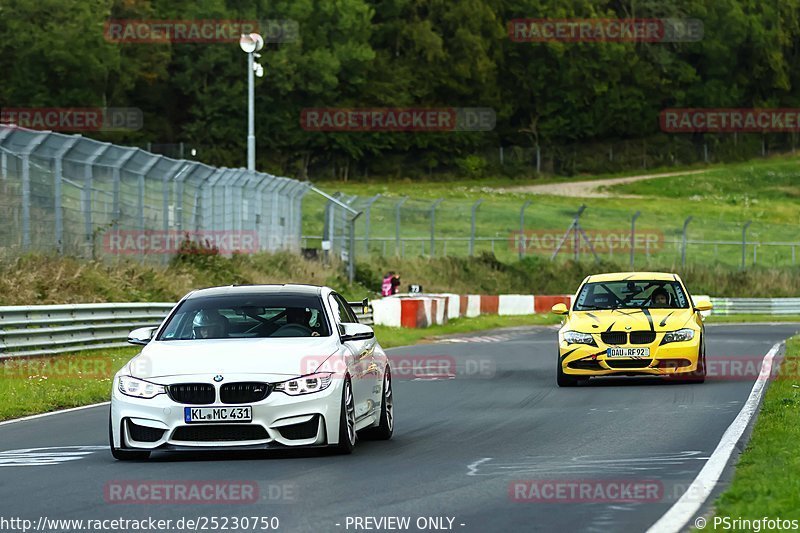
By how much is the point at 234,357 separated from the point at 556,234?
51440mm

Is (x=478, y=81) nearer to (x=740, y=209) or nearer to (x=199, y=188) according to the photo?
(x=740, y=209)

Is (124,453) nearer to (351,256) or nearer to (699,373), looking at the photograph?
(699,373)

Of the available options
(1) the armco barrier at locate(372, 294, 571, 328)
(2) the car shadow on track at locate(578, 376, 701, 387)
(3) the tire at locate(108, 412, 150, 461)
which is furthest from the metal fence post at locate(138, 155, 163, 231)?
(3) the tire at locate(108, 412, 150, 461)

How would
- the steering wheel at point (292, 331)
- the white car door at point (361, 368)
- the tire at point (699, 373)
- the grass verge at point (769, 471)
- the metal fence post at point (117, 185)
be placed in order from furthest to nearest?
the metal fence post at point (117, 185) → the tire at point (699, 373) → the steering wheel at point (292, 331) → the white car door at point (361, 368) → the grass verge at point (769, 471)

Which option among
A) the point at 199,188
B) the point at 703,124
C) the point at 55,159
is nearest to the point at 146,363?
the point at 55,159

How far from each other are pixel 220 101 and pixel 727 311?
42.5 metres

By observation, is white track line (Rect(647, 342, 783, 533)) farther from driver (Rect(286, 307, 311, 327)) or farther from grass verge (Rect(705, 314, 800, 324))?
grass verge (Rect(705, 314, 800, 324))

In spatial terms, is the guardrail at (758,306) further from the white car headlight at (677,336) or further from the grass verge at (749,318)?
the white car headlight at (677,336)

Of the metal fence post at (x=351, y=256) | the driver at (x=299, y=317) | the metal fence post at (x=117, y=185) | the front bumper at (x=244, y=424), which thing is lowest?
the front bumper at (x=244, y=424)

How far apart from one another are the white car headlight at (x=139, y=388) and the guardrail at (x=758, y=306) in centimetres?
4446

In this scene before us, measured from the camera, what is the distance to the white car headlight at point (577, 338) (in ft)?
63.5

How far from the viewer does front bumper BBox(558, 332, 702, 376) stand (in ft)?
63.2

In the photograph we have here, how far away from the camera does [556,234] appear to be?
62500 millimetres

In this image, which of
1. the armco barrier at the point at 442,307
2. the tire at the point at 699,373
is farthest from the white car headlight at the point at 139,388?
the armco barrier at the point at 442,307
